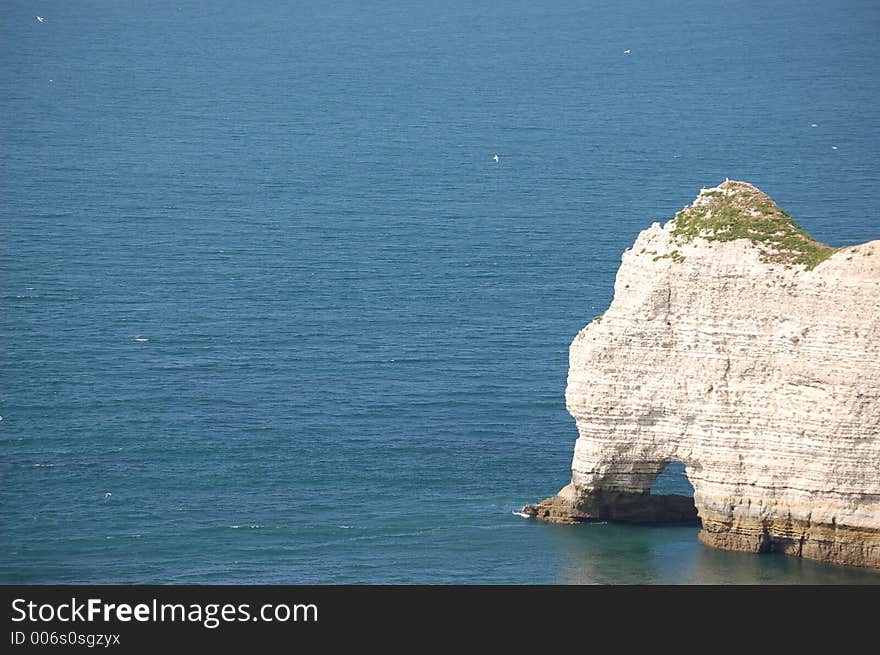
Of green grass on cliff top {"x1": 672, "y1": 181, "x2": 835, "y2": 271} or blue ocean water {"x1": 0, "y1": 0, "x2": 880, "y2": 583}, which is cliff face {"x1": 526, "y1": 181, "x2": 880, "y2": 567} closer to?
green grass on cliff top {"x1": 672, "y1": 181, "x2": 835, "y2": 271}

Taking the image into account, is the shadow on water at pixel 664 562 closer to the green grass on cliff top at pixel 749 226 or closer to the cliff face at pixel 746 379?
the cliff face at pixel 746 379

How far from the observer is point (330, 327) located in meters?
125

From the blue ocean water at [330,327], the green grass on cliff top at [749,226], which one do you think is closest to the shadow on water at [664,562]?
the blue ocean water at [330,327]

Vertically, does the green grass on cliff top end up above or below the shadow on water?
above

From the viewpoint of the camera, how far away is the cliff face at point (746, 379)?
261 ft

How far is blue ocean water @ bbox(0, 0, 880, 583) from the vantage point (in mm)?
86438

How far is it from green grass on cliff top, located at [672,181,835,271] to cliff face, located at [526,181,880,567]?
0.24ft

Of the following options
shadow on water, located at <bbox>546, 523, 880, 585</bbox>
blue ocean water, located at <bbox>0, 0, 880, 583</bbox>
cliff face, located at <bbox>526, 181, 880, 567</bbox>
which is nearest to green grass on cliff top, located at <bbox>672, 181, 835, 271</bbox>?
cliff face, located at <bbox>526, 181, 880, 567</bbox>

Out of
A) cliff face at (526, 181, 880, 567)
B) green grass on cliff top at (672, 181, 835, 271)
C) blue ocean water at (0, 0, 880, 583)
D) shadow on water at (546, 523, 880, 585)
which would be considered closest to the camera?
cliff face at (526, 181, 880, 567)

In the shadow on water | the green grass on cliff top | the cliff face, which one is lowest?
the shadow on water

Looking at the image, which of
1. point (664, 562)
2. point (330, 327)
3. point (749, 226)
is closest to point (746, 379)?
point (749, 226)

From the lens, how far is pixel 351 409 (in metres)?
107
